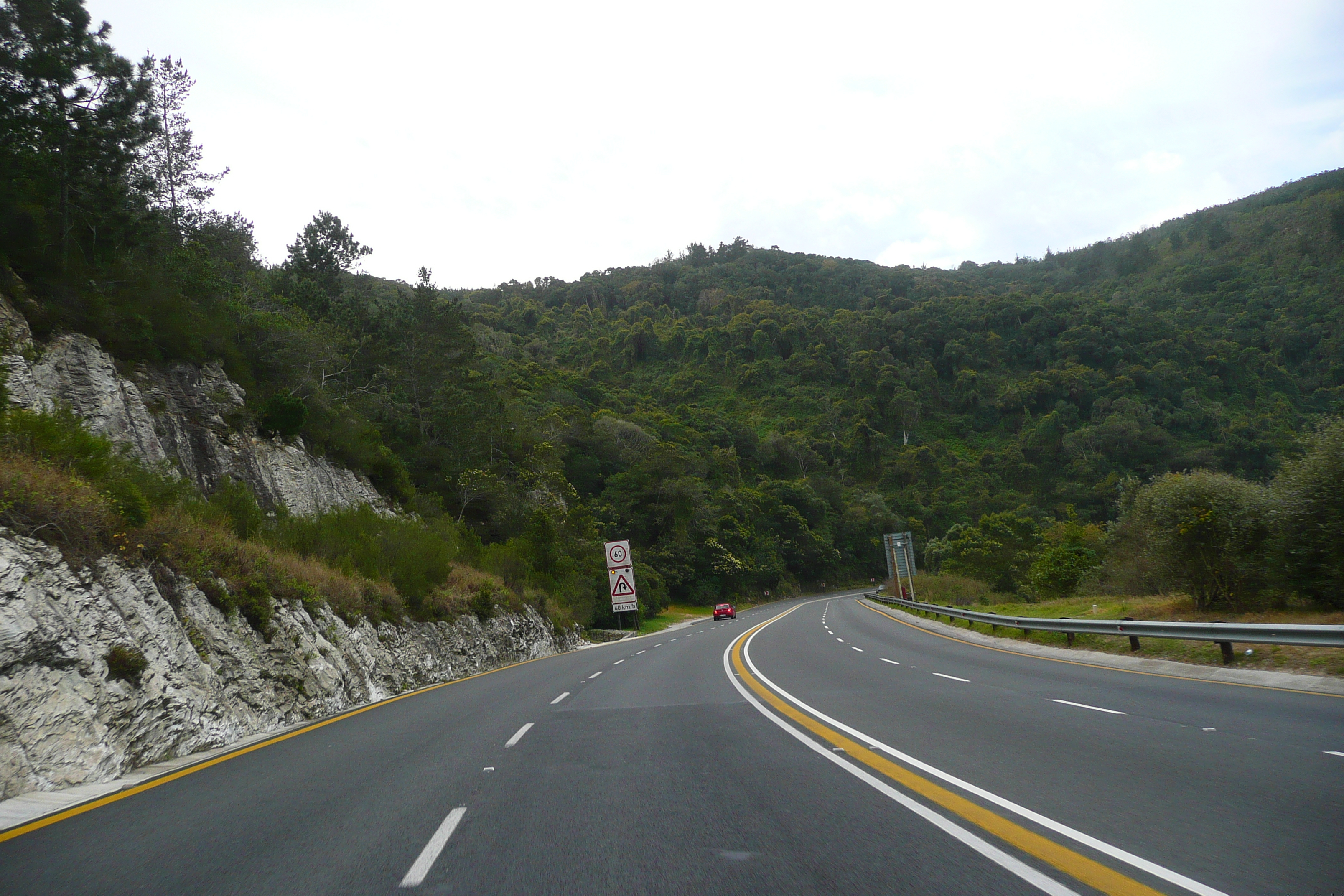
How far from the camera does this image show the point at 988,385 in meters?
130

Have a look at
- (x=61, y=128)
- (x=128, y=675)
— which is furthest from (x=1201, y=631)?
(x=61, y=128)

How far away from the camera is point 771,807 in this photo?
233 inches

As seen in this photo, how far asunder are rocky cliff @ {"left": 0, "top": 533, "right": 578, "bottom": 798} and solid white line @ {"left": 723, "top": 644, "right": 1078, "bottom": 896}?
7.92 m

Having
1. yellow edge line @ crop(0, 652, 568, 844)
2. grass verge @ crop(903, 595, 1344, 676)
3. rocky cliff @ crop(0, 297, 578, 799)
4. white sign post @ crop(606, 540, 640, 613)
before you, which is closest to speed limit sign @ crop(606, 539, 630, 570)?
white sign post @ crop(606, 540, 640, 613)

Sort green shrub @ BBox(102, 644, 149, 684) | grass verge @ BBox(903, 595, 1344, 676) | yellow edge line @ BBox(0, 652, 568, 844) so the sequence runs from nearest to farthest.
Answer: yellow edge line @ BBox(0, 652, 568, 844) → green shrub @ BBox(102, 644, 149, 684) → grass verge @ BBox(903, 595, 1344, 676)

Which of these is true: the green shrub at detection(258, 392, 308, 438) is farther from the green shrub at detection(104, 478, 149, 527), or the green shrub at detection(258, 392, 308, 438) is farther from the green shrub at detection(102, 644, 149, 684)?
the green shrub at detection(102, 644, 149, 684)

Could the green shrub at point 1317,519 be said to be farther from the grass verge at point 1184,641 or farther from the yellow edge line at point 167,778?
the yellow edge line at point 167,778

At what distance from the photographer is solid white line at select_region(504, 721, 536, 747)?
928 centimetres

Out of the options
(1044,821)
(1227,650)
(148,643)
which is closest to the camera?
(1044,821)

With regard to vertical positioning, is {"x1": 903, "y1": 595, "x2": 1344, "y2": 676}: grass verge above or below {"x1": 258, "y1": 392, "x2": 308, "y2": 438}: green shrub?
below

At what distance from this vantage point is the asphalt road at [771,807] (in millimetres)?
4375

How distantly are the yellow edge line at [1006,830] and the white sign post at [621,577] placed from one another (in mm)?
36650

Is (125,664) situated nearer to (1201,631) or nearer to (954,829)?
(954,829)

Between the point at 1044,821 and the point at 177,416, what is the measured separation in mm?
27542
